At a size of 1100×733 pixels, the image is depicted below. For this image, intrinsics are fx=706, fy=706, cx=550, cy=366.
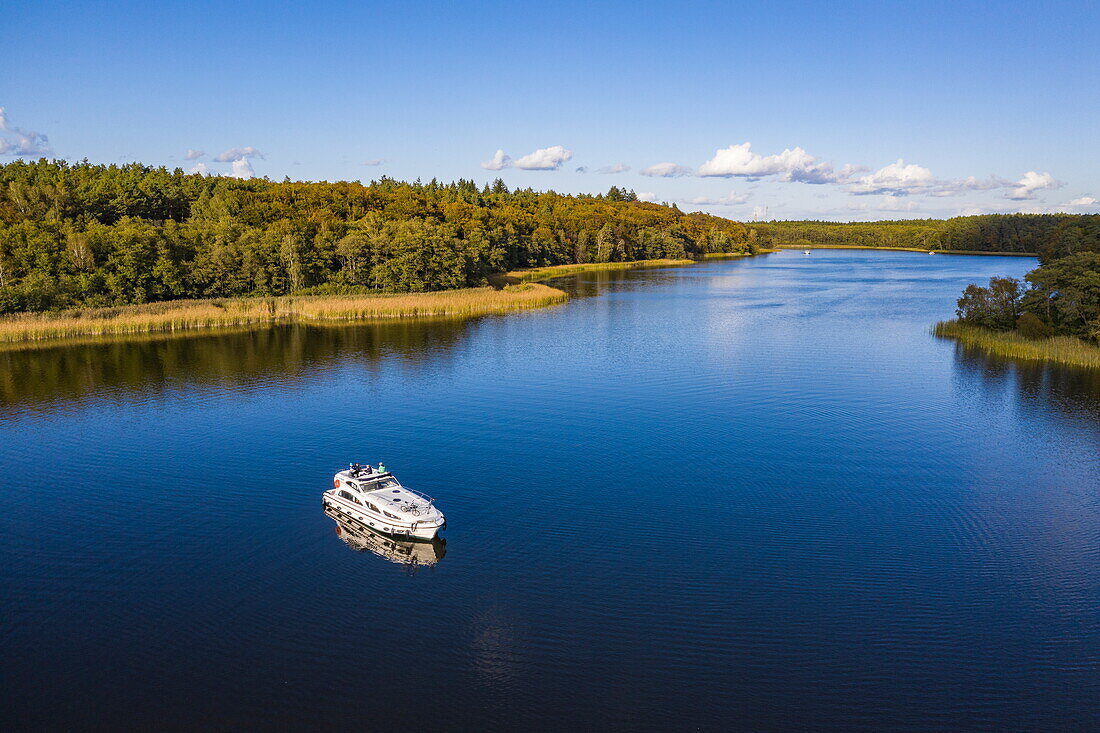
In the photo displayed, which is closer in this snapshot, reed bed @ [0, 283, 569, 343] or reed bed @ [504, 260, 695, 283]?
reed bed @ [0, 283, 569, 343]

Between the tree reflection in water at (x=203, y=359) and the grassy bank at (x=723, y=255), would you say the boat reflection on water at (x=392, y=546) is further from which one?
the grassy bank at (x=723, y=255)

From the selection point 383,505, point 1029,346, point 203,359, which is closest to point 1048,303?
point 1029,346

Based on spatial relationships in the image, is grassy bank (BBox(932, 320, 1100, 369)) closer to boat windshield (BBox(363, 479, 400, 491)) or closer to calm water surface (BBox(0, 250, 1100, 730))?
calm water surface (BBox(0, 250, 1100, 730))

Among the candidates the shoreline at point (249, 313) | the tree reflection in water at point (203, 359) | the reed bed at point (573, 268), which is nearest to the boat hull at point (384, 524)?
the tree reflection in water at point (203, 359)

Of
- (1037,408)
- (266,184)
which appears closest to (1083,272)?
(1037,408)

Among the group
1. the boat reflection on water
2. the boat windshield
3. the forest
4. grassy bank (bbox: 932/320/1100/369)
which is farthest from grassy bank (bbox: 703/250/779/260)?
the boat reflection on water

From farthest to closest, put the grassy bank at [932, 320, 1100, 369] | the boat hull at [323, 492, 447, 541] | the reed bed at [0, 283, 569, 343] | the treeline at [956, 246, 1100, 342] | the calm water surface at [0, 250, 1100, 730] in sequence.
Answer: the reed bed at [0, 283, 569, 343] < the treeline at [956, 246, 1100, 342] < the grassy bank at [932, 320, 1100, 369] < the boat hull at [323, 492, 447, 541] < the calm water surface at [0, 250, 1100, 730]

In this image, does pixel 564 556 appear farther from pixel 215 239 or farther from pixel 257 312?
pixel 215 239
